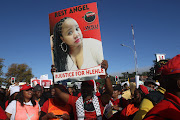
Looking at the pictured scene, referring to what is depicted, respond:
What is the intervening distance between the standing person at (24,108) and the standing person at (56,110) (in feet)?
1.83

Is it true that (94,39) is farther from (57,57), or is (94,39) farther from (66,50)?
(57,57)

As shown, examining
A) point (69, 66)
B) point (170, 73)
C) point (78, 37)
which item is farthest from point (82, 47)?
point (170, 73)

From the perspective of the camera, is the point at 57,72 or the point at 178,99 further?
the point at 57,72

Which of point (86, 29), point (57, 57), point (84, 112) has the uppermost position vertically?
point (86, 29)

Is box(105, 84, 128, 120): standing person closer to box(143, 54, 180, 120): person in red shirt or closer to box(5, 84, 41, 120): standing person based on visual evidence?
box(5, 84, 41, 120): standing person

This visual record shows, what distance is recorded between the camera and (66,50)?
3.59 m

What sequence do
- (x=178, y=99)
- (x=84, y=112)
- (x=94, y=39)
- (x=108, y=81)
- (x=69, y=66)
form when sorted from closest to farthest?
(x=178, y=99), (x=84, y=112), (x=108, y=81), (x=94, y=39), (x=69, y=66)

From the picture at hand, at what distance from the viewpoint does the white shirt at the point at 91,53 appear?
3275 mm

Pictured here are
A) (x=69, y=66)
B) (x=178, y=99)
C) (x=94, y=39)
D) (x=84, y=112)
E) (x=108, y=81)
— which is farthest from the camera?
(x=69, y=66)

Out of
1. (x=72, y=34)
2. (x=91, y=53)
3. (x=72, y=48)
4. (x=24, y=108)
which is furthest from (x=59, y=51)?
(x=24, y=108)

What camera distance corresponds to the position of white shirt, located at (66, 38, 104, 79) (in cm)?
328

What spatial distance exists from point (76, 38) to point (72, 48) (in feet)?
0.75

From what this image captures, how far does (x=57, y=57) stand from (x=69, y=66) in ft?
1.11

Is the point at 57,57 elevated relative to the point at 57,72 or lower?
elevated
